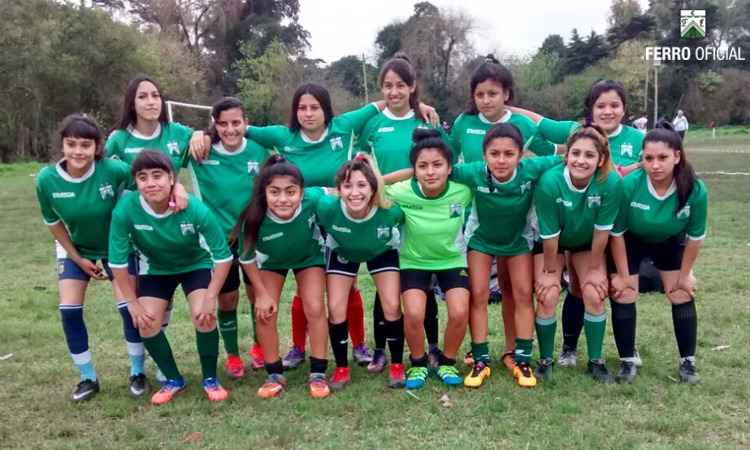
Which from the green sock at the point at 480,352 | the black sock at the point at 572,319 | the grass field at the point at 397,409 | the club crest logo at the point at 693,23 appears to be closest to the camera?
the grass field at the point at 397,409

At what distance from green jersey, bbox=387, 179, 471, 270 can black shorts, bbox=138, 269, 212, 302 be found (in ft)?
4.09

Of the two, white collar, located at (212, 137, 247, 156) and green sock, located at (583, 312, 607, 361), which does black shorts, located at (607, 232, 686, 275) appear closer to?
green sock, located at (583, 312, 607, 361)

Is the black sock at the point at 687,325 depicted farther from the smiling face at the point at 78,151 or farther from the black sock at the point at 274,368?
the smiling face at the point at 78,151

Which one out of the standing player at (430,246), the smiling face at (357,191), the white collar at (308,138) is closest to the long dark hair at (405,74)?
the standing player at (430,246)

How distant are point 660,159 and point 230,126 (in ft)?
8.67

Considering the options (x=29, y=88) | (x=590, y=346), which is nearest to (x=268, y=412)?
(x=590, y=346)

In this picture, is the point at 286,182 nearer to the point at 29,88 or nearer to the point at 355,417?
the point at 355,417

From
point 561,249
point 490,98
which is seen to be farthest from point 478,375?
point 490,98

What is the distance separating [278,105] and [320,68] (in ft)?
32.9

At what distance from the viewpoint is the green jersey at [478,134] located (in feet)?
14.0

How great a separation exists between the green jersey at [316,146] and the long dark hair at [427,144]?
544 mm

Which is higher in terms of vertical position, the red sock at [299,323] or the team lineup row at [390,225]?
the team lineup row at [390,225]

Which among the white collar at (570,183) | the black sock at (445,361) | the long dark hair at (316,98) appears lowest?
the black sock at (445,361)

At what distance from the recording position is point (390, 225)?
13.2 ft
